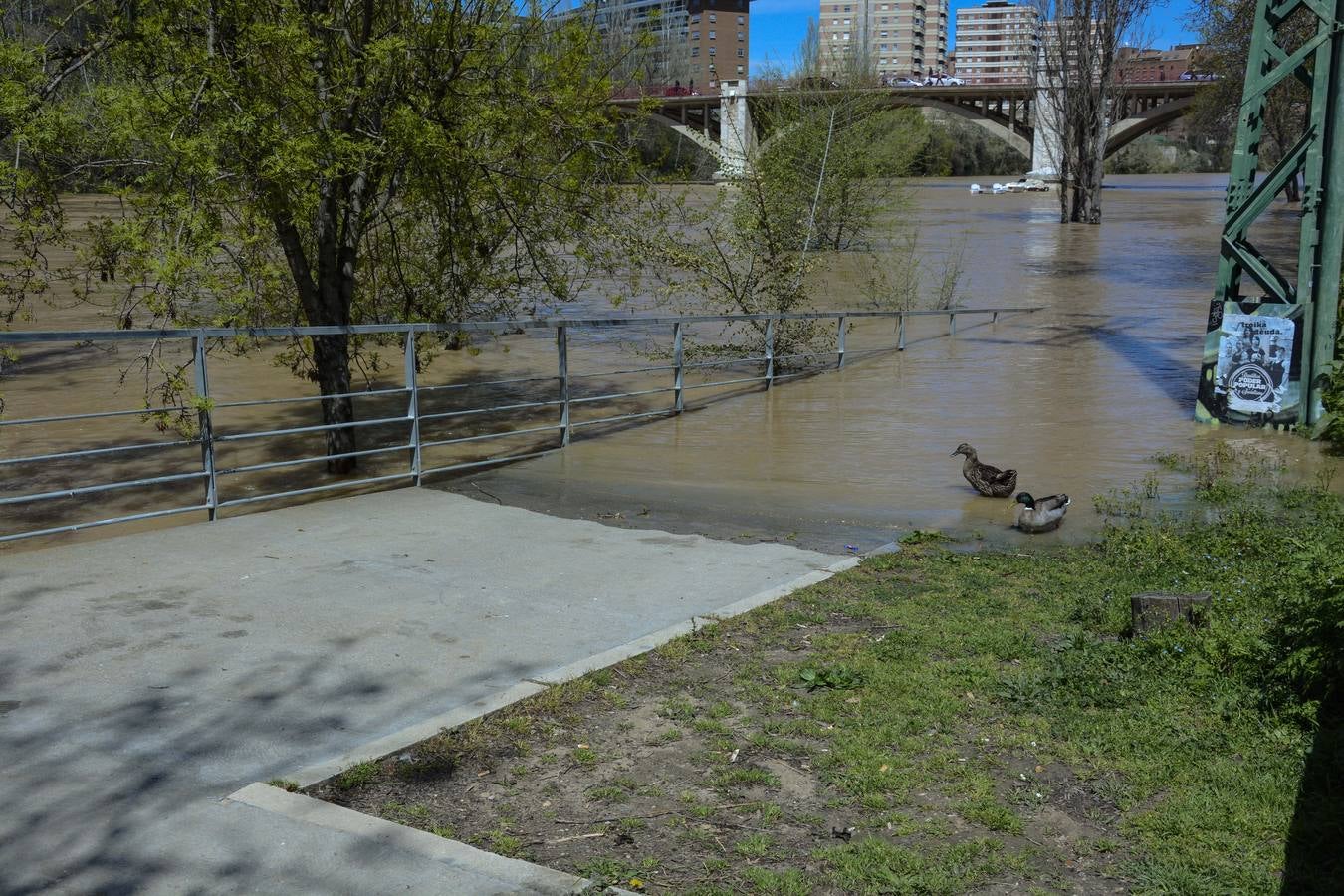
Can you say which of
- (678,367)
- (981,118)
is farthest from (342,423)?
(981,118)

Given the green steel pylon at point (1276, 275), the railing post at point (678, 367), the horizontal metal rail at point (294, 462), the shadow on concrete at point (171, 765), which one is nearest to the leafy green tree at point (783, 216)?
the railing post at point (678, 367)

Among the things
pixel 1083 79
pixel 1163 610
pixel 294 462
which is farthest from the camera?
pixel 1083 79

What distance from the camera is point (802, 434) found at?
1346 cm

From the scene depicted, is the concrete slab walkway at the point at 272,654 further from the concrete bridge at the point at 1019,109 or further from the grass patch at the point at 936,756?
the concrete bridge at the point at 1019,109

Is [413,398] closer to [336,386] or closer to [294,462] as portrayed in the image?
[294,462]

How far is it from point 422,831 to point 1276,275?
12689 millimetres

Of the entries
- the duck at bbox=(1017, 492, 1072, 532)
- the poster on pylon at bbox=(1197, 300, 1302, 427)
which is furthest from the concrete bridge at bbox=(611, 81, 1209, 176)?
the duck at bbox=(1017, 492, 1072, 532)

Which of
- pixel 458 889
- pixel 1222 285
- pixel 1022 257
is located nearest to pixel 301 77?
pixel 458 889

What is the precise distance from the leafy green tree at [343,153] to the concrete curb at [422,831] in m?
4.64

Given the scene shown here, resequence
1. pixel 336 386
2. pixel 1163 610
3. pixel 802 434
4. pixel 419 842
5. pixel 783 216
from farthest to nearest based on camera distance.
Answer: pixel 783 216
pixel 802 434
pixel 336 386
pixel 1163 610
pixel 419 842

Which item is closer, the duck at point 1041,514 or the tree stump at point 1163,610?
the tree stump at point 1163,610

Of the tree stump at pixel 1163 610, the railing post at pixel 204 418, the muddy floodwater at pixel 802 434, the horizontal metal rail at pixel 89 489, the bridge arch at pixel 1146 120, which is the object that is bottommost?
the muddy floodwater at pixel 802 434

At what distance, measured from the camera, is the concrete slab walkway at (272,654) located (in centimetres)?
382

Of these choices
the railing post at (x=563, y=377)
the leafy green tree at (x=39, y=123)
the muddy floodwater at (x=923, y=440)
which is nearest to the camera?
the leafy green tree at (x=39, y=123)
